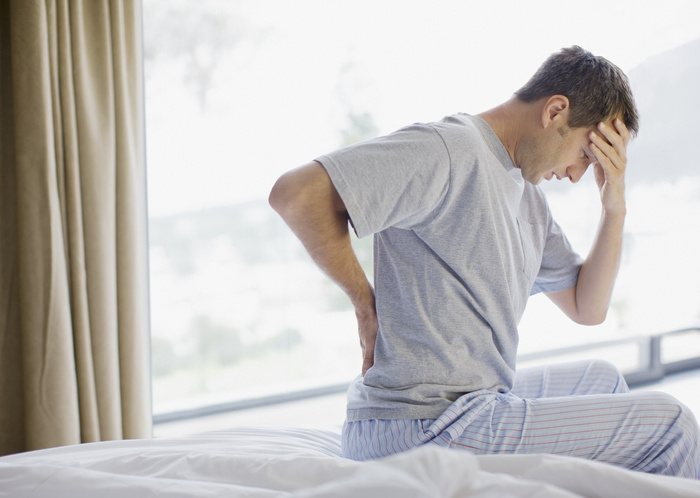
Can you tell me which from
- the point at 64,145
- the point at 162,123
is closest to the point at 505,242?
the point at 64,145

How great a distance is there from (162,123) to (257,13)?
2.26ft

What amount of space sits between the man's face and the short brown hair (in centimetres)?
3

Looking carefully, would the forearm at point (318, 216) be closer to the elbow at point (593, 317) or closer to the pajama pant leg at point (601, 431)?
the pajama pant leg at point (601, 431)

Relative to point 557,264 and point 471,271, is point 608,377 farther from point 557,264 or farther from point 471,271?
point 471,271

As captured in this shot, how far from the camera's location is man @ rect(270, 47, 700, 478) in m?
0.95

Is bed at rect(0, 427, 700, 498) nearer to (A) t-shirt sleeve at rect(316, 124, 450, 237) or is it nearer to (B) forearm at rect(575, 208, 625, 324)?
(A) t-shirt sleeve at rect(316, 124, 450, 237)

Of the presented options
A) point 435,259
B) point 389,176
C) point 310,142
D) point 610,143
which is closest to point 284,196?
point 389,176

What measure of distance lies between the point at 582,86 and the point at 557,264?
0.47 meters

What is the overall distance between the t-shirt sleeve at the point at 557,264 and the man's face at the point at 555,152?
7.1 inches

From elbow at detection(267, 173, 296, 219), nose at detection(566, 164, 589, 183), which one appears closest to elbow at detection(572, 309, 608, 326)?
nose at detection(566, 164, 589, 183)

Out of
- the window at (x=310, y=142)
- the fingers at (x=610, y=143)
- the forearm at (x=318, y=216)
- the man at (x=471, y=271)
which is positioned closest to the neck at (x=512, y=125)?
the man at (x=471, y=271)

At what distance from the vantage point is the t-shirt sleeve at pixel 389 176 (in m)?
0.93

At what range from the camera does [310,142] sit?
2676 mm

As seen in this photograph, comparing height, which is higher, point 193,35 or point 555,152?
point 193,35
